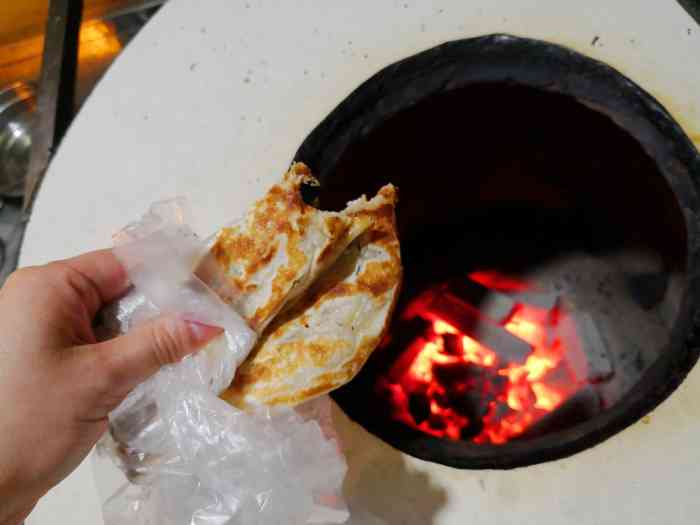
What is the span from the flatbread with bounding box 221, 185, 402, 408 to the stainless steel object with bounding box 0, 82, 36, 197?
1030mm

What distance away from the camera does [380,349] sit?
1317 millimetres

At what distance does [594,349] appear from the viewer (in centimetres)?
130

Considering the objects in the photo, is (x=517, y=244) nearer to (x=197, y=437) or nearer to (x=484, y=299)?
(x=484, y=299)

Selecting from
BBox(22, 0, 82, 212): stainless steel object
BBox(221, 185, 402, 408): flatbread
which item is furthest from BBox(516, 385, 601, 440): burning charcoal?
BBox(22, 0, 82, 212): stainless steel object

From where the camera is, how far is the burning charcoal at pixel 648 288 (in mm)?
1143

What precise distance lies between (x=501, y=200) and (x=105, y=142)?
2.69 ft

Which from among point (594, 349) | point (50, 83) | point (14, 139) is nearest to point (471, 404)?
point (594, 349)

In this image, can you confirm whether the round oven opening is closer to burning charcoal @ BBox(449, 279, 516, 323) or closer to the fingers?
burning charcoal @ BBox(449, 279, 516, 323)

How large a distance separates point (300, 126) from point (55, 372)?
500 millimetres

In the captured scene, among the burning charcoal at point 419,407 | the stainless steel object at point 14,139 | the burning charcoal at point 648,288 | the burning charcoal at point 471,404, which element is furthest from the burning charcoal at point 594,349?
the stainless steel object at point 14,139

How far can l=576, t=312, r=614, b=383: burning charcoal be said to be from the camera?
128cm

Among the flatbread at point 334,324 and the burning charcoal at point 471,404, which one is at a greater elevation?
the flatbread at point 334,324

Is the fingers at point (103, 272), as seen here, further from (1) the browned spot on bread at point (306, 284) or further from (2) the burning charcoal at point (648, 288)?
(2) the burning charcoal at point (648, 288)

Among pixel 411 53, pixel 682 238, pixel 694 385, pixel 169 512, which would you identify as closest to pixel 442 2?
pixel 411 53
